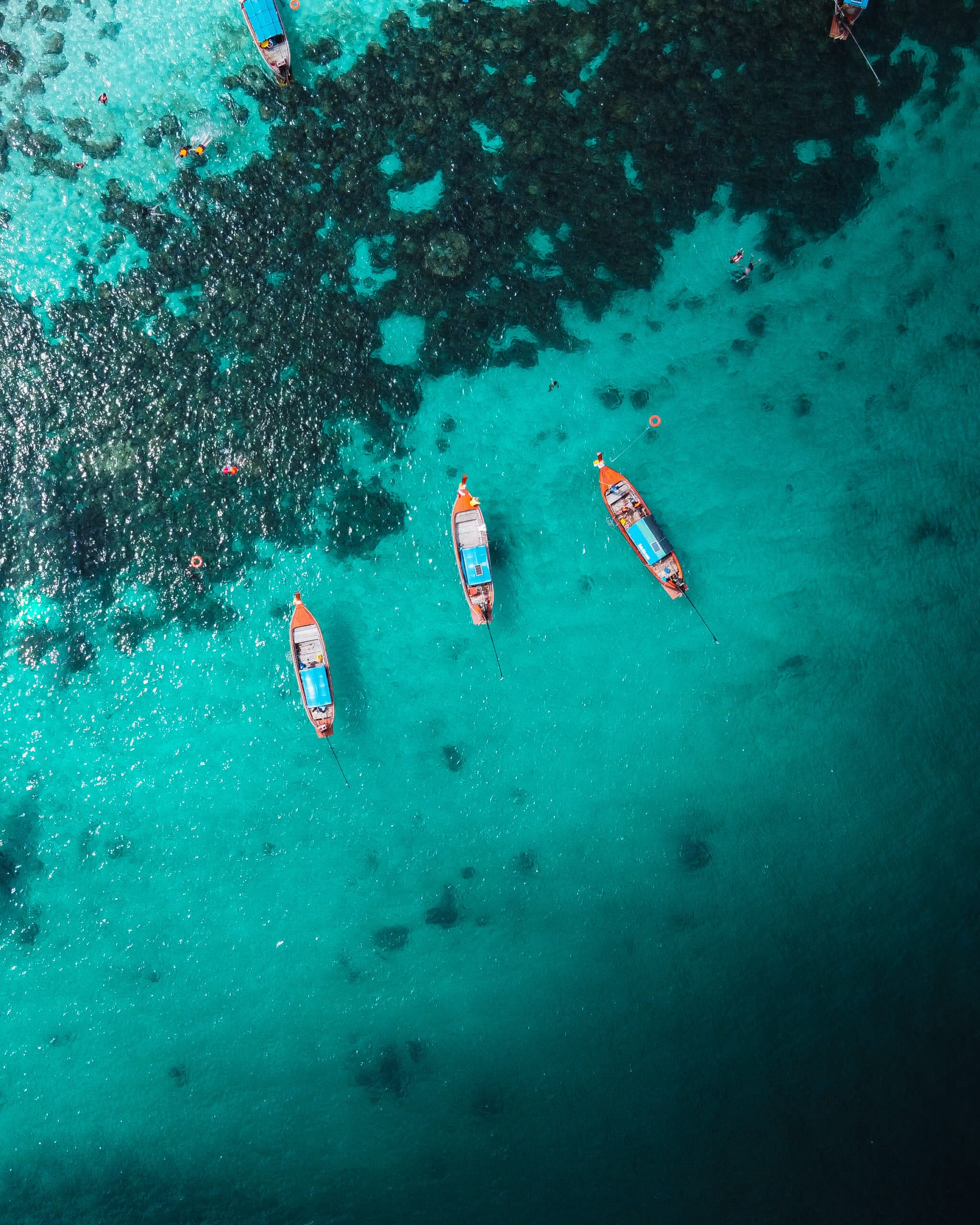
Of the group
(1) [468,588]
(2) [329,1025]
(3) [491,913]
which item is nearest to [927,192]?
(1) [468,588]

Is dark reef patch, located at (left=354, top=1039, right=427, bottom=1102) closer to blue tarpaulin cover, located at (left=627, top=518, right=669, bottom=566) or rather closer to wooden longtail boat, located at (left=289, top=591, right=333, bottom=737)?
wooden longtail boat, located at (left=289, top=591, right=333, bottom=737)

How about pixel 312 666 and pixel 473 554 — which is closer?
pixel 473 554

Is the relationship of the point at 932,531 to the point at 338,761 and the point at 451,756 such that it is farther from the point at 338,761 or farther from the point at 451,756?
the point at 338,761

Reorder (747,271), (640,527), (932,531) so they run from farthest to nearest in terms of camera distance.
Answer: (932,531)
(747,271)
(640,527)

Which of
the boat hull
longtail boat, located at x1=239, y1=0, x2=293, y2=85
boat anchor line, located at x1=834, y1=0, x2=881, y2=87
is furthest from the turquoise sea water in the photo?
the boat hull

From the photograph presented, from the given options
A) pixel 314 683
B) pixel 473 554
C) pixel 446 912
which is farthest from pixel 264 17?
pixel 446 912

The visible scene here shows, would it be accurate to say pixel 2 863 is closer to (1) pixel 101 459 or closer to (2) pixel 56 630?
(2) pixel 56 630

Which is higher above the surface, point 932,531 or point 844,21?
point 844,21
